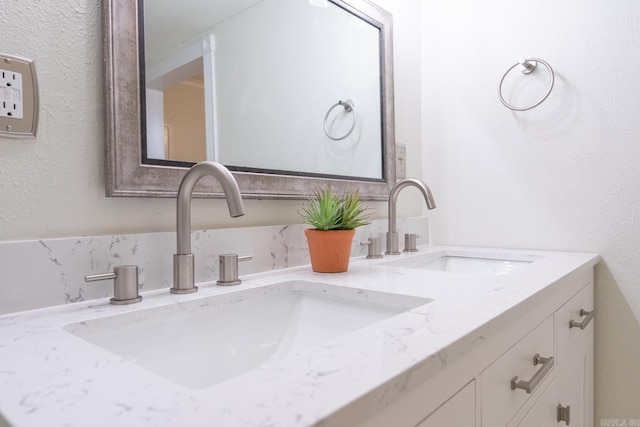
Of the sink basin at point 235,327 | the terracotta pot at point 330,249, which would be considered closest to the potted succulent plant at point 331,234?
the terracotta pot at point 330,249

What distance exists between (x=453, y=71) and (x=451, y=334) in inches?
51.9

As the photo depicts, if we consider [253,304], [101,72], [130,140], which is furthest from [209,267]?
[101,72]

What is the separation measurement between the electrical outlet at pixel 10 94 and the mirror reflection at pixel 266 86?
0.20m

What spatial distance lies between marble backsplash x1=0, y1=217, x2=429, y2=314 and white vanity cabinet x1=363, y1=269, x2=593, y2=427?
0.53m

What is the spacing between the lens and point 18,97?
2.09 feet

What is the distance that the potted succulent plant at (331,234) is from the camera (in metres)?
0.96

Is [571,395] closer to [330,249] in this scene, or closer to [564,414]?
A: [564,414]

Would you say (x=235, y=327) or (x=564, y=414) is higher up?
(x=235, y=327)

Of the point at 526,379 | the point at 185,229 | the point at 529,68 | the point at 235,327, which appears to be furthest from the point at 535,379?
the point at 529,68

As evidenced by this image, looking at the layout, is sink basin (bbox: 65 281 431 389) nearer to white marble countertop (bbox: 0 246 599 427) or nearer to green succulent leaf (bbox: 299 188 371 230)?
white marble countertop (bbox: 0 246 599 427)

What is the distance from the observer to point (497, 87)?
1471mm

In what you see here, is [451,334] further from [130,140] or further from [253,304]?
[130,140]

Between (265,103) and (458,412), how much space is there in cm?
80

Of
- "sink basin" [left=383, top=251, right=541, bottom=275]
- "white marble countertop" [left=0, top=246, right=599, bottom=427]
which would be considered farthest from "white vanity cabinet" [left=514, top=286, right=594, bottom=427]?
"white marble countertop" [left=0, top=246, right=599, bottom=427]
